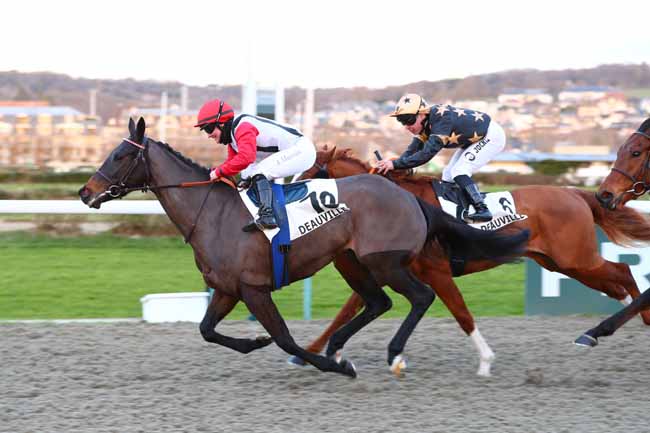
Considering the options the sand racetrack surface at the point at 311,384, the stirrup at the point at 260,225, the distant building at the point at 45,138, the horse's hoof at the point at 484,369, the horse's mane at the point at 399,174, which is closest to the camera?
the sand racetrack surface at the point at 311,384

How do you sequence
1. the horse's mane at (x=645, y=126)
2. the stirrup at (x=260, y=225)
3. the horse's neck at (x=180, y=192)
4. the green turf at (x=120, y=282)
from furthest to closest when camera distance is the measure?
1. the green turf at (x=120, y=282)
2. the horse's mane at (x=645, y=126)
3. the horse's neck at (x=180, y=192)
4. the stirrup at (x=260, y=225)

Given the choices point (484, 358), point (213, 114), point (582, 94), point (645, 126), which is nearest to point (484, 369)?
point (484, 358)

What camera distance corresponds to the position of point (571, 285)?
6.82 metres

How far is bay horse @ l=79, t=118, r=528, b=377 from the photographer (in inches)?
183

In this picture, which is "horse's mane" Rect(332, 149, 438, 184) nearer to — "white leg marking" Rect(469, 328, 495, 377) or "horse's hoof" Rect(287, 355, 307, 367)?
"white leg marking" Rect(469, 328, 495, 377)

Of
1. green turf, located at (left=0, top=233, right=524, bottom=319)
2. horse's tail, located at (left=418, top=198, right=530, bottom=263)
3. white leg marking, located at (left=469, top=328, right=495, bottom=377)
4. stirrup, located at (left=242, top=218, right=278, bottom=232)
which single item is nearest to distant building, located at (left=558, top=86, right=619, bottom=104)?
green turf, located at (left=0, top=233, right=524, bottom=319)

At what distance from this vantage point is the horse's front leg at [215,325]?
4.79 meters

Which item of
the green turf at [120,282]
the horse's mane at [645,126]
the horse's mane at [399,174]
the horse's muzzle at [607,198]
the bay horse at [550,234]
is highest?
the horse's mane at [645,126]

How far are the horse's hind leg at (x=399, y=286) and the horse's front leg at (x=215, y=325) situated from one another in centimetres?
68

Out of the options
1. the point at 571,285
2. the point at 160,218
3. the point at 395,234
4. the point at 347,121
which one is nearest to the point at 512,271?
the point at 571,285

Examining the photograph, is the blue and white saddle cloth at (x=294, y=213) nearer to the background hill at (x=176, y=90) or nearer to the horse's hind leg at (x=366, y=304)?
the horse's hind leg at (x=366, y=304)

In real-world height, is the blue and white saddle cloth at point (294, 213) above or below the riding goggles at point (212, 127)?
below

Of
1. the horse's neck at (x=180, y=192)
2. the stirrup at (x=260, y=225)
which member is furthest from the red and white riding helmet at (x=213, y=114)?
the stirrup at (x=260, y=225)

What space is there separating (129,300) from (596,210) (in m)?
4.12
